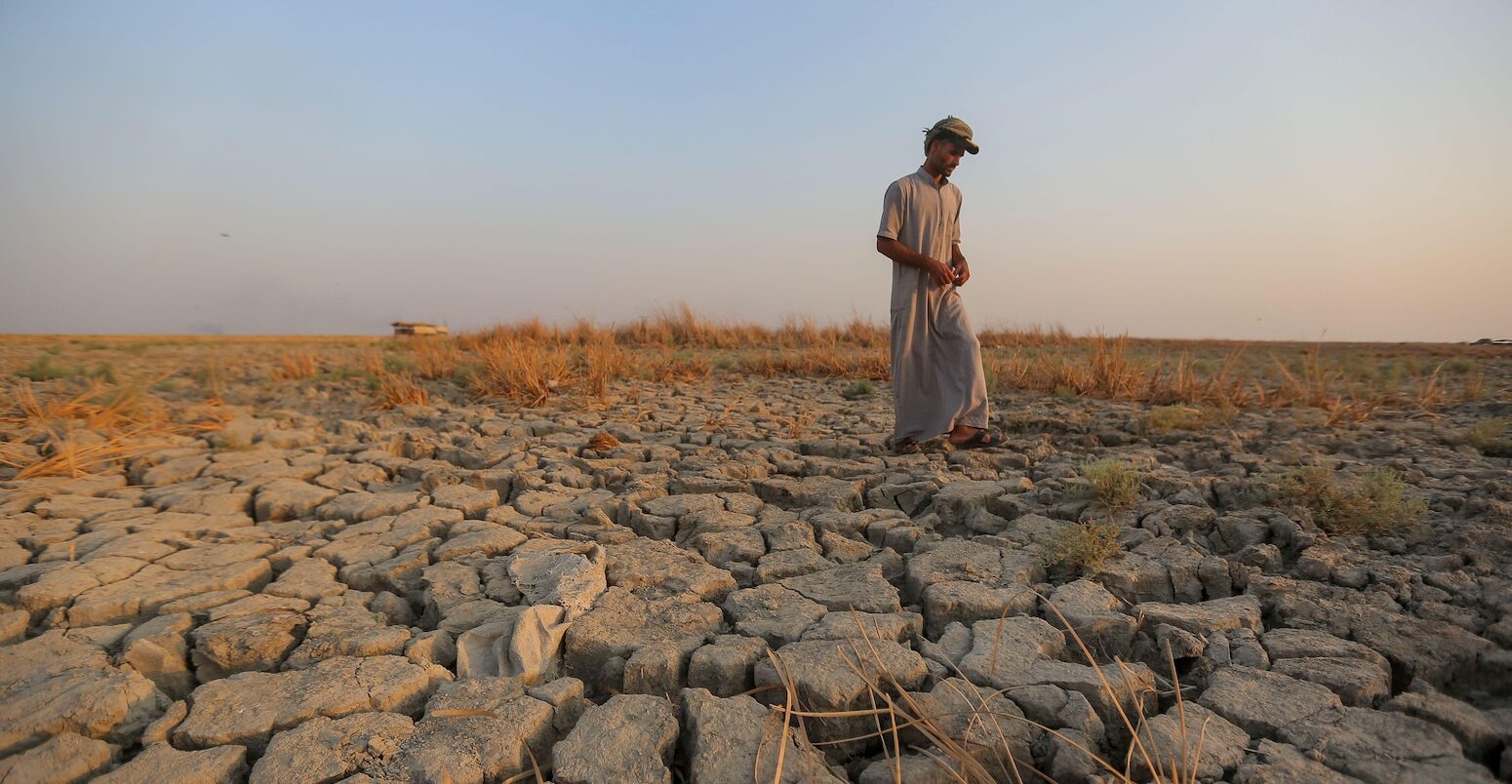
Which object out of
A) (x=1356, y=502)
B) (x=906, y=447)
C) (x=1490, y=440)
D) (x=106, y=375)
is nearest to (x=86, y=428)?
(x=106, y=375)

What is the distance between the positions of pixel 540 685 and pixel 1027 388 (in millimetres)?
4982

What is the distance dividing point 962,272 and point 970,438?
2.83ft

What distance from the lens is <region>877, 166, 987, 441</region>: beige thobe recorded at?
384cm

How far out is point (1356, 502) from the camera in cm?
255

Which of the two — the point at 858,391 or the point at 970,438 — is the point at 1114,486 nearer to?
the point at 970,438

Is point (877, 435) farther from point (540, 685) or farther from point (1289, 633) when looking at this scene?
point (540, 685)

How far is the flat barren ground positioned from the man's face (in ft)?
4.65

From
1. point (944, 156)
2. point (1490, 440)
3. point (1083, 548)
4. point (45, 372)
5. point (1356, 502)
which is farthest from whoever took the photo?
point (45, 372)

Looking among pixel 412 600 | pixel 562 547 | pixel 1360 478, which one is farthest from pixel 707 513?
pixel 1360 478

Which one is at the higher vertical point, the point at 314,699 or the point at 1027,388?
the point at 1027,388

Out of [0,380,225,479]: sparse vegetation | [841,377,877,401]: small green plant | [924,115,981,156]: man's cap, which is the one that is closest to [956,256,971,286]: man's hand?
[924,115,981,156]: man's cap

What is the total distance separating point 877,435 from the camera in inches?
169

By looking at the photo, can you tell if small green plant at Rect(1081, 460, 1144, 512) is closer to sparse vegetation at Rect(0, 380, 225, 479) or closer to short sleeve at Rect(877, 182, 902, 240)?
short sleeve at Rect(877, 182, 902, 240)

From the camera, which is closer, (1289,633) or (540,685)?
(540,685)
